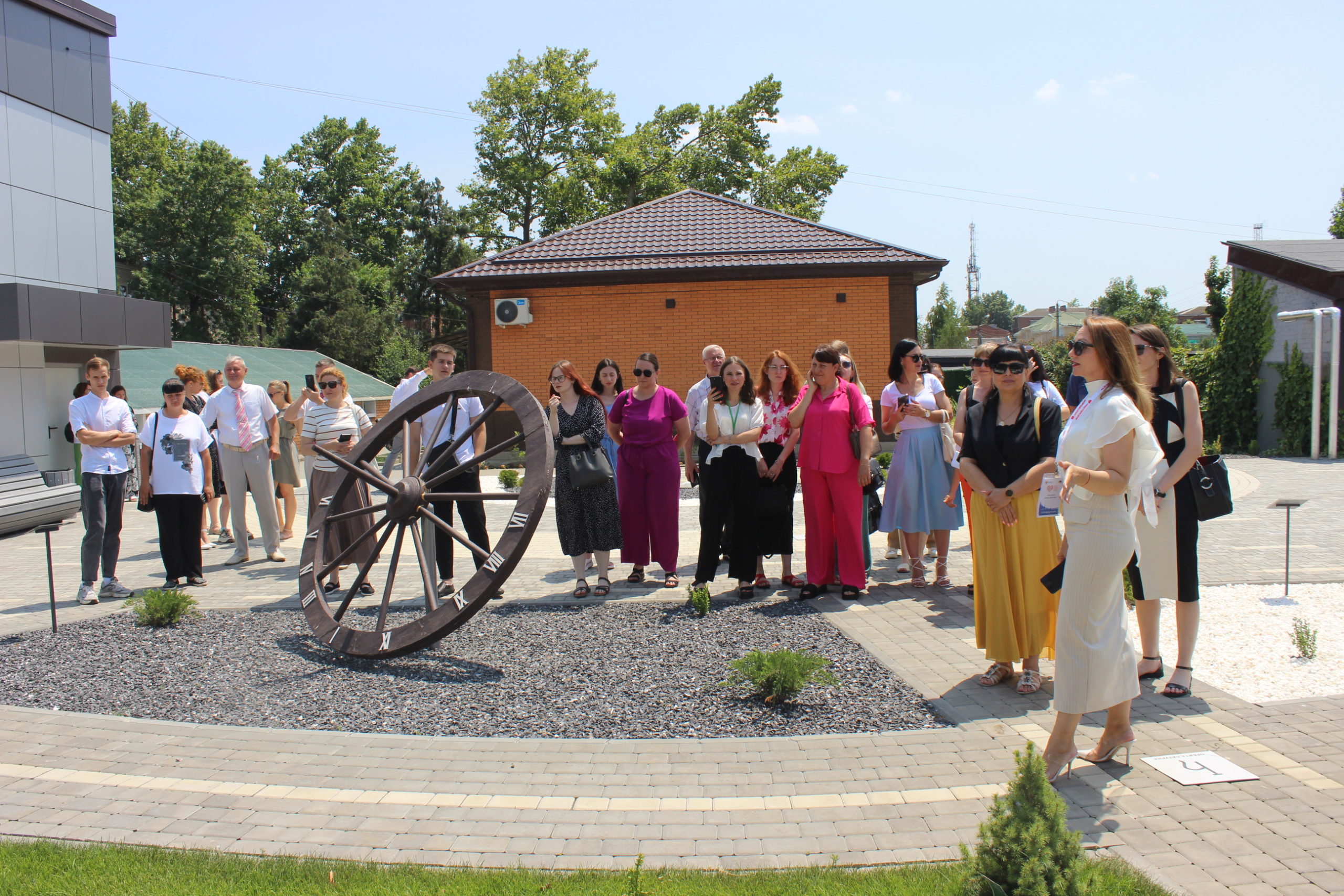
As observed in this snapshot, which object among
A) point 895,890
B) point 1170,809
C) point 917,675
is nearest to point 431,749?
point 895,890

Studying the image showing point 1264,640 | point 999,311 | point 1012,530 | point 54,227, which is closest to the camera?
point 1012,530

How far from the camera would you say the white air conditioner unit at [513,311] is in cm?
2052

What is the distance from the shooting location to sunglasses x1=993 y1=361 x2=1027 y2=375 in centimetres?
490

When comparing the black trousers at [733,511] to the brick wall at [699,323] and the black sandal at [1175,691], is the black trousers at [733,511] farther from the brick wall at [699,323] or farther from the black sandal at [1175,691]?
the brick wall at [699,323]

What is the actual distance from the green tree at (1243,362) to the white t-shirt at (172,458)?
2057 centimetres

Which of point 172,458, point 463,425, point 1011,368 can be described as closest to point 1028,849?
point 1011,368

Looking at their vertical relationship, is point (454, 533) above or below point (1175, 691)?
above

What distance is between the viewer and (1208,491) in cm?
494

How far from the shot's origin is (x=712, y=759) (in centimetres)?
416

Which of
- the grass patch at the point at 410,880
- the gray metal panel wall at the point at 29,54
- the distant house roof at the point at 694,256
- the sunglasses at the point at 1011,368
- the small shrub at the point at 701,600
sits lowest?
the grass patch at the point at 410,880

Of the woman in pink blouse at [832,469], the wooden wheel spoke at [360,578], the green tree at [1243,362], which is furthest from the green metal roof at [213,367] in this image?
the green tree at [1243,362]

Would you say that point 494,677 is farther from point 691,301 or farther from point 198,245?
point 198,245

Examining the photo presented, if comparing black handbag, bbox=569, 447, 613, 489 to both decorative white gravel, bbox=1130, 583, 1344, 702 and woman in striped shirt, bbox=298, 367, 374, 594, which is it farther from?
decorative white gravel, bbox=1130, 583, 1344, 702

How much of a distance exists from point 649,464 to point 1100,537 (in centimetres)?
423
